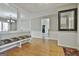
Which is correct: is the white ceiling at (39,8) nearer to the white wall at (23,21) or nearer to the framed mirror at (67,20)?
the white wall at (23,21)

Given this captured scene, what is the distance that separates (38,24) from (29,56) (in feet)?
2.65

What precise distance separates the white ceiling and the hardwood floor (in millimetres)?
682

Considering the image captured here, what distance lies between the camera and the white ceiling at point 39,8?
1.88 meters

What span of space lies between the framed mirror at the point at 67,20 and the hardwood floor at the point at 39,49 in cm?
44

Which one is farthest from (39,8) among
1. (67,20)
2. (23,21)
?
(67,20)

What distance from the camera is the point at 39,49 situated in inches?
79.4

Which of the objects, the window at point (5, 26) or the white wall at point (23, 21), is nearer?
the window at point (5, 26)

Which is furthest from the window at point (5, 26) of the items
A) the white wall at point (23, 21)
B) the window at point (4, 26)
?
the white wall at point (23, 21)

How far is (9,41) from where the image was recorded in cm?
188

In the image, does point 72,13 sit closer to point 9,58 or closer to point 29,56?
point 29,56

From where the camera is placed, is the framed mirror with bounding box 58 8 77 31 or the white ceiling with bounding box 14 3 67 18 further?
the framed mirror with bounding box 58 8 77 31

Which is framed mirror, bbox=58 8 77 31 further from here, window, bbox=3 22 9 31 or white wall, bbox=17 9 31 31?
window, bbox=3 22 9 31

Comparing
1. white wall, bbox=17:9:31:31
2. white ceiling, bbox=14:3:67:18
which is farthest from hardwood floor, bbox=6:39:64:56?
white ceiling, bbox=14:3:67:18

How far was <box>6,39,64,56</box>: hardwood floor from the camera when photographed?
1.88 metres
